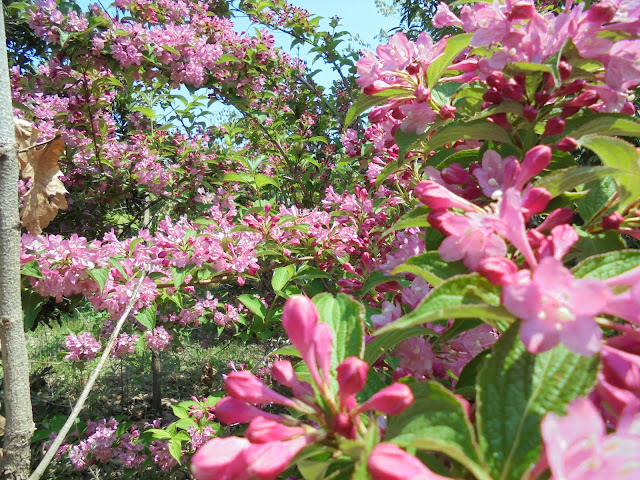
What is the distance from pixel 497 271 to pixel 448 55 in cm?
77

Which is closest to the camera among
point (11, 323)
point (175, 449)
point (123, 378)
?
point (11, 323)

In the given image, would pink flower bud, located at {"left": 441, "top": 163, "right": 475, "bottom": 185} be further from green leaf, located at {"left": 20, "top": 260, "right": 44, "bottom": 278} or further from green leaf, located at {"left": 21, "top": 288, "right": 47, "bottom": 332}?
green leaf, located at {"left": 21, "top": 288, "right": 47, "bottom": 332}

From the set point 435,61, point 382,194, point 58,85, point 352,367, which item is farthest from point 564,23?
point 58,85

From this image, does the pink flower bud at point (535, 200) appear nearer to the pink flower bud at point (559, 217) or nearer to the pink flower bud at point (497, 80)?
the pink flower bud at point (559, 217)

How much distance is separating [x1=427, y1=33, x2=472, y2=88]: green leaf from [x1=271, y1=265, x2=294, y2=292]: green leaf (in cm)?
164

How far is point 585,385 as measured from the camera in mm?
537

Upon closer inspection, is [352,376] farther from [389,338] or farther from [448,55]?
[448,55]

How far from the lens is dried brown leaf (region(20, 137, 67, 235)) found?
2.12m


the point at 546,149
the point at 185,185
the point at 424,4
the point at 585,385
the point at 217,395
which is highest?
the point at 424,4

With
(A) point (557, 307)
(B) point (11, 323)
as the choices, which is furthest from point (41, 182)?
(A) point (557, 307)

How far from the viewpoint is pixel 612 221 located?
2.81ft

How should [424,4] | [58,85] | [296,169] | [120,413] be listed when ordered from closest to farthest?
[58,85] < [296,169] < [120,413] < [424,4]

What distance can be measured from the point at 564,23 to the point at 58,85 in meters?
4.29

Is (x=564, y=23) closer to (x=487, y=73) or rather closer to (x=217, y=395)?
(x=487, y=73)
